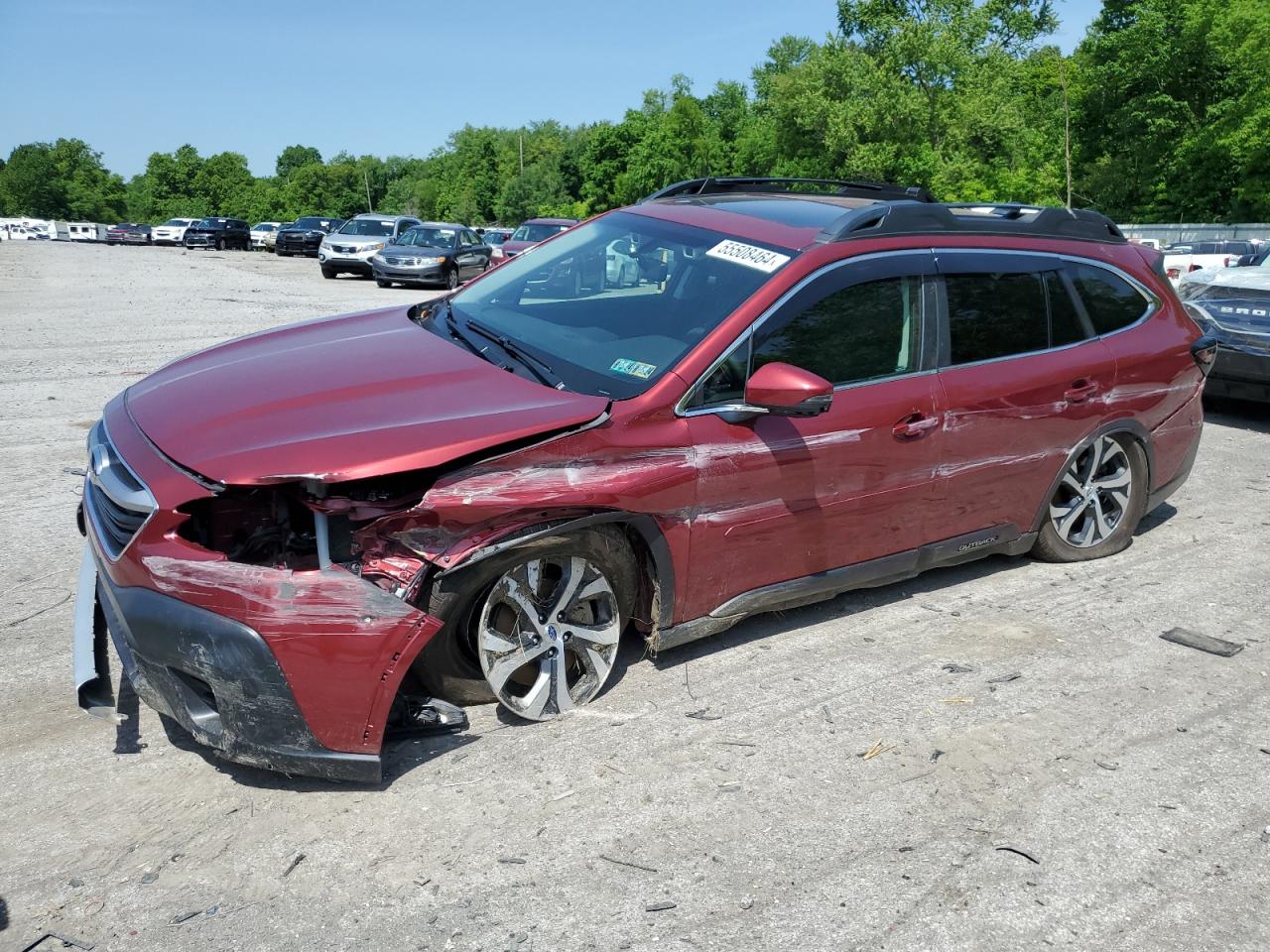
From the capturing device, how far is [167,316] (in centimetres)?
1559

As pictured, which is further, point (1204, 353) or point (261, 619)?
point (1204, 353)

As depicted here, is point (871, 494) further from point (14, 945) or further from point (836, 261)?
point (14, 945)

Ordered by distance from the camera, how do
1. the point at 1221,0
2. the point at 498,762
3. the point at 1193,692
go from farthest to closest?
the point at 1221,0 < the point at 1193,692 < the point at 498,762

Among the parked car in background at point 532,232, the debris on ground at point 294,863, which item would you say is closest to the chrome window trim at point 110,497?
the debris on ground at point 294,863

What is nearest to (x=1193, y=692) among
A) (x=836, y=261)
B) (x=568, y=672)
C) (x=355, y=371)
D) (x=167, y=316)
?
(x=836, y=261)

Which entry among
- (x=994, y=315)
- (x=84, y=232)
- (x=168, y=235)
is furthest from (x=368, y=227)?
(x=84, y=232)

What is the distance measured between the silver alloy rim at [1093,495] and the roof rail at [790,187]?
64.6 inches

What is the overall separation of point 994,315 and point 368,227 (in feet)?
84.9

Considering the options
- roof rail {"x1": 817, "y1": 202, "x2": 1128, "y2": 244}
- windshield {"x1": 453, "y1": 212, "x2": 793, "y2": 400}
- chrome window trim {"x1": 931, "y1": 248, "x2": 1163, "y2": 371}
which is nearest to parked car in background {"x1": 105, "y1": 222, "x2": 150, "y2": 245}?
windshield {"x1": 453, "y1": 212, "x2": 793, "y2": 400}

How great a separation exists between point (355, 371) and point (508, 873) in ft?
6.27

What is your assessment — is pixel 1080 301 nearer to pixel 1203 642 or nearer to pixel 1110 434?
pixel 1110 434

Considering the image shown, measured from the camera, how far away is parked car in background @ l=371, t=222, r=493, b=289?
78.4ft

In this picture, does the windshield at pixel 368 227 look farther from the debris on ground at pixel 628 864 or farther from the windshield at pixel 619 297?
the debris on ground at pixel 628 864

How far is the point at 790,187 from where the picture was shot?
19.0 feet
